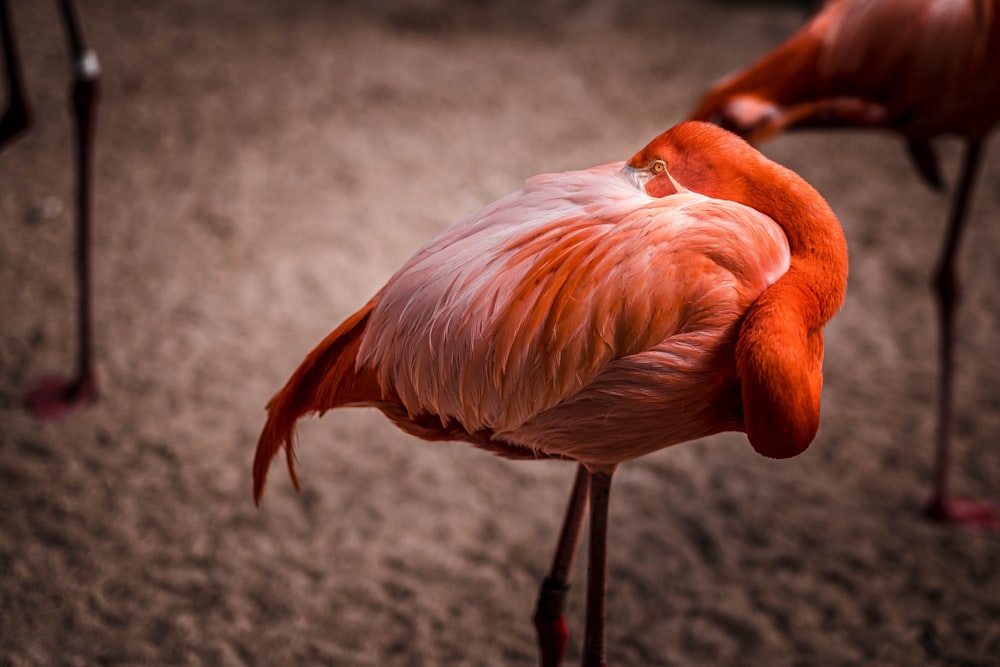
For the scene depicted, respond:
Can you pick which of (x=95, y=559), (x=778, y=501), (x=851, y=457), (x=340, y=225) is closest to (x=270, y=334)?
(x=340, y=225)

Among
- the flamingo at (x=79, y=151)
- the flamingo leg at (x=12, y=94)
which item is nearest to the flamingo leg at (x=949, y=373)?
the flamingo at (x=79, y=151)

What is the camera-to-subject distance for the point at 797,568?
1.83 metres

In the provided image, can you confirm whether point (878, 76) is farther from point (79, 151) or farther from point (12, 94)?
point (12, 94)

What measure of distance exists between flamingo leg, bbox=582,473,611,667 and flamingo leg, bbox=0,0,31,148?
5.37 feet

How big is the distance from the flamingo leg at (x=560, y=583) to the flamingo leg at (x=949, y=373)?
3.55 ft

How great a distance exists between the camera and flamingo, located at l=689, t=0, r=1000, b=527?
1669 millimetres

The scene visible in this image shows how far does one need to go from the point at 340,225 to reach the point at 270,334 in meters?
0.55

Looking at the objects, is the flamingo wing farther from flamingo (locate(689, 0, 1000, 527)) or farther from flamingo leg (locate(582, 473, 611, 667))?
flamingo (locate(689, 0, 1000, 527))

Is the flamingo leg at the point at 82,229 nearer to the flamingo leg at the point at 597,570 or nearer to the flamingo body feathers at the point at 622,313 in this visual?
the flamingo body feathers at the point at 622,313

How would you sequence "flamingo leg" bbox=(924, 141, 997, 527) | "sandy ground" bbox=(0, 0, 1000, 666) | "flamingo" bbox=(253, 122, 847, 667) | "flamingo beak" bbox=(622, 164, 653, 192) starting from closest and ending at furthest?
1. "flamingo" bbox=(253, 122, 847, 667)
2. "flamingo beak" bbox=(622, 164, 653, 192)
3. "sandy ground" bbox=(0, 0, 1000, 666)
4. "flamingo leg" bbox=(924, 141, 997, 527)

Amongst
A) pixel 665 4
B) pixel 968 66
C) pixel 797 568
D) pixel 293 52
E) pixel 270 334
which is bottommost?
pixel 797 568

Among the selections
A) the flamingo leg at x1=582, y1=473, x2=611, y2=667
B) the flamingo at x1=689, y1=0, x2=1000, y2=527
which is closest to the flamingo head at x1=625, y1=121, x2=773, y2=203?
the flamingo leg at x1=582, y1=473, x2=611, y2=667

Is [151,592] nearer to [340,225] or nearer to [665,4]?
[340,225]

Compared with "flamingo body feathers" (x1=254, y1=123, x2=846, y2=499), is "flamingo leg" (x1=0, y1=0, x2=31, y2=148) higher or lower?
higher
